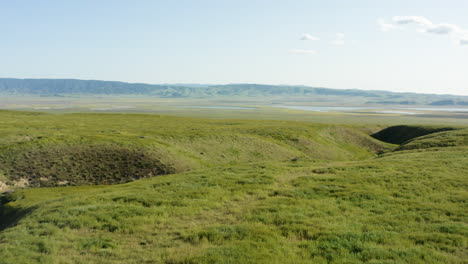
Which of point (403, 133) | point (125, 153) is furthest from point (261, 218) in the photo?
point (403, 133)

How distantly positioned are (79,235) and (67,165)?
1181 inches

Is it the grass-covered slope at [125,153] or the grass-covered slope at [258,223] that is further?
the grass-covered slope at [125,153]

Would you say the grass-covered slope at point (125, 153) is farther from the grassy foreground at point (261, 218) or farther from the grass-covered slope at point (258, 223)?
the grass-covered slope at point (258, 223)

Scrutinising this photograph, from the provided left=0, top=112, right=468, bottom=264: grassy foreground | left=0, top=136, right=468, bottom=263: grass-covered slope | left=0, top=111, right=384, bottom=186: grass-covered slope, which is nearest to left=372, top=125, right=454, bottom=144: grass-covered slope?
left=0, top=111, right=384, bottom=186: grass-covered slope

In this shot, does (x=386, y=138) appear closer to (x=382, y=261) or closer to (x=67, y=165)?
(x=67, y=165)

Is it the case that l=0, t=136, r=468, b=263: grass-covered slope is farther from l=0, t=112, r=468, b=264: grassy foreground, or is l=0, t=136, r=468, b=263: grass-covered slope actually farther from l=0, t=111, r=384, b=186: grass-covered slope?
l=0, t=111, r=384, b=186: grass-covered slope

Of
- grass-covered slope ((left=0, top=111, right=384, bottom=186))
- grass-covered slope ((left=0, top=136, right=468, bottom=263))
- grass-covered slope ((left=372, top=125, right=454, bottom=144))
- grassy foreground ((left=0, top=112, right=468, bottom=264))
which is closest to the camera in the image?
grass-covered slope ((left=0, top=136, right=468, bottom=263))

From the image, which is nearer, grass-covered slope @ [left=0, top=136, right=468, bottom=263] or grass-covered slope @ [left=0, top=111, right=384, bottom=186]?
grass-covered slope @ [left=0, top=136, right=468, bottom=263]

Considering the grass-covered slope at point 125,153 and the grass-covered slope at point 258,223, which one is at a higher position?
the grass-covered slope at point 258,223

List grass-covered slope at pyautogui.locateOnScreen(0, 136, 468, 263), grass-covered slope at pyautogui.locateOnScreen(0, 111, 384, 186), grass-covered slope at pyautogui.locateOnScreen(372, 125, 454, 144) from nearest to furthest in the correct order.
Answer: grass-covered slope at pyautogui.locateOnScreen(0, 136, 468, 263)
grass-covered slope at pyautogui.locateOnScreen(0, 111, 384, 186)
grass-covered slope at pyautogui.locateOnScreen(372, 125, 454, 144)

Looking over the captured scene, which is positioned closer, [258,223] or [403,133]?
[258,223]

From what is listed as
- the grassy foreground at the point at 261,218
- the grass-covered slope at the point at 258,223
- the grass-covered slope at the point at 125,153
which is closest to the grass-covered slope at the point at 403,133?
the grass-covered slope at the point at 125,153

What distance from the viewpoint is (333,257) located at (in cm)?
1345

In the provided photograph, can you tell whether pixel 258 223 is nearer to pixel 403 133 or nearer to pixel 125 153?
pixel 125 153
